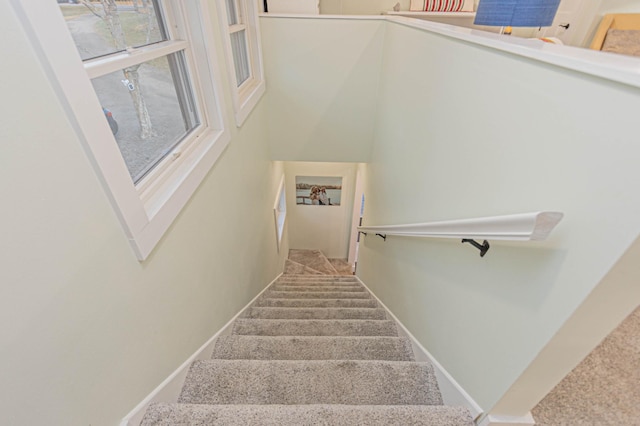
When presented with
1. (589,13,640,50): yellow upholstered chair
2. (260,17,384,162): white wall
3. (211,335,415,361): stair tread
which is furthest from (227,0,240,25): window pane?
(589,13,640,50): yellow upholstered chair

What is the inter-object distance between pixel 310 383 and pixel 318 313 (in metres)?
0.99

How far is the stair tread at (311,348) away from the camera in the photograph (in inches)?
62.1

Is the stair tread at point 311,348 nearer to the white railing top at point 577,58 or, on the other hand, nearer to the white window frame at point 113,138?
the white window frame at point 113,138

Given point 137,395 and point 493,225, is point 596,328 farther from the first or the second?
point 137,395

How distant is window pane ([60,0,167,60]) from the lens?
796 mm

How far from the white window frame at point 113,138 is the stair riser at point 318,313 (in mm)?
1342

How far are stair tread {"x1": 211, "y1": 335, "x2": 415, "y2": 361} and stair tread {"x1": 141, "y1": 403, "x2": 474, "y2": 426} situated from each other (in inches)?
21.4

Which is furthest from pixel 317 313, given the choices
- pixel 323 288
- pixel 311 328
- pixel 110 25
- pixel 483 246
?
pixel 110 25

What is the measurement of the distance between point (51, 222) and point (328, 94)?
2903mm

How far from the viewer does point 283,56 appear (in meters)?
2.88

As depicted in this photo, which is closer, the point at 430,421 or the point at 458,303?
the point at 430,421

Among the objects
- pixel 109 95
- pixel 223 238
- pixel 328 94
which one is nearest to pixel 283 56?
pixel 328 94

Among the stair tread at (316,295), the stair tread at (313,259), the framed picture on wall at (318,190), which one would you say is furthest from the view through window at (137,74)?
the stair tread at (313,259)

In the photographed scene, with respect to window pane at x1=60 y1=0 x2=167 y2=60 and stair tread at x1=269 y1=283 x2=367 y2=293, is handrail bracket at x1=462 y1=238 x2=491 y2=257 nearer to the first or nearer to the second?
window pane at x1=60 y1=0 x2=167 y2=60
